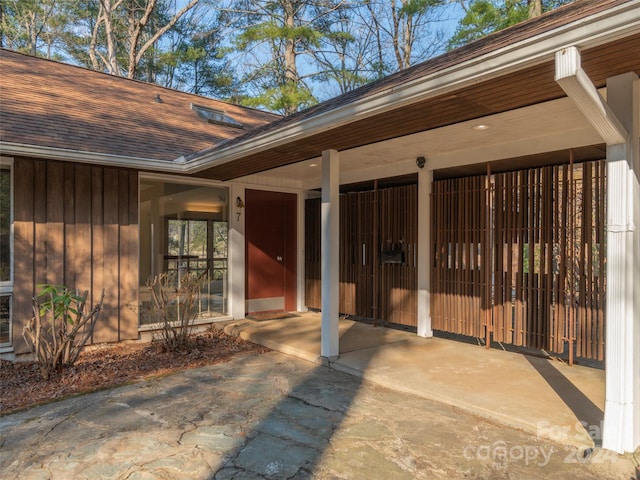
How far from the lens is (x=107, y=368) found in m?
4.47

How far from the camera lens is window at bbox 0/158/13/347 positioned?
15.5 feet

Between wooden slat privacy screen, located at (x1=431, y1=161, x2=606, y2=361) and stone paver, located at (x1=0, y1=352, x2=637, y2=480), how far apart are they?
184 centimetres

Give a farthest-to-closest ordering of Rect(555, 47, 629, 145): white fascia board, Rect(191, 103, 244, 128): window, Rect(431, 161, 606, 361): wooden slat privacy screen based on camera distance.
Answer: Rect(191, 103, 244, 128): window → Rect(431, 161, 606, 361): wooden slat privacy screen → Rect(555, 47, 629, 145): white fascia board

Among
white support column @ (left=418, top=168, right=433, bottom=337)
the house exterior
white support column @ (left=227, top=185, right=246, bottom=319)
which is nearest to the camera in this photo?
the house exterior

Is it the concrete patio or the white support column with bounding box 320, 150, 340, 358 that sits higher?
the white support column with bounding box 320, 150, 340, 358

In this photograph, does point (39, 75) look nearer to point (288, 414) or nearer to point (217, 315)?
point (217, 315)

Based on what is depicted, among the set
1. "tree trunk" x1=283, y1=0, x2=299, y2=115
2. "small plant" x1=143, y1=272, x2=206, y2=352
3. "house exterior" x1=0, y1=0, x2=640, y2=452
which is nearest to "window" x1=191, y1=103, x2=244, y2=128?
"house exterior" x1=0, y1=0, x2=640, y2=452

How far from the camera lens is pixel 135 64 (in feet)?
51.1

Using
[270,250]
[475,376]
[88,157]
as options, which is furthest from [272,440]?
[270,250]

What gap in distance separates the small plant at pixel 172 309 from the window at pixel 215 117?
353cm

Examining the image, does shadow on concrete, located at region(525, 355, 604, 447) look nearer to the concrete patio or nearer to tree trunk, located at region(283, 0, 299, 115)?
the concrete patio

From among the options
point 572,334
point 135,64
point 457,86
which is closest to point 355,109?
point 457,86

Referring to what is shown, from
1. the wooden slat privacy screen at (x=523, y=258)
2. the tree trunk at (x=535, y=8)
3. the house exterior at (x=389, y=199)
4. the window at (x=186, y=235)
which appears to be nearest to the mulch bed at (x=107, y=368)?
the house exterior at (x=389, y=199)

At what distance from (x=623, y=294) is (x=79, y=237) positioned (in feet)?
17.8
